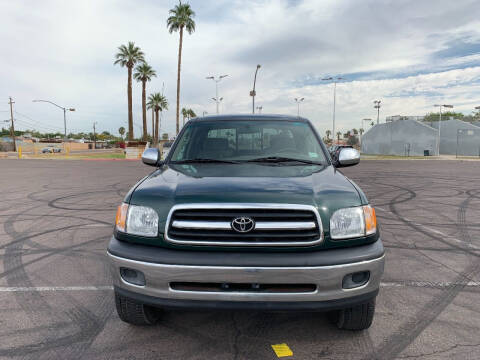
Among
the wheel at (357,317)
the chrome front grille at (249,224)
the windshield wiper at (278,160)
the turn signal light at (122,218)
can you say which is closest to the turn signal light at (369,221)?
the chrome front grille at (249,224)

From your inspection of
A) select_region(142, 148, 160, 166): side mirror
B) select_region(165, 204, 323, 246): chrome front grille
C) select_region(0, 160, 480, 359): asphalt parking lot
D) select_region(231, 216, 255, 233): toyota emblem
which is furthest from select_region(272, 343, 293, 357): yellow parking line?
select_region(142, 148, 160, 166): side mirror

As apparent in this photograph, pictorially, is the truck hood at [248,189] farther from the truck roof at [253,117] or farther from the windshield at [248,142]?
the truck roof at [253,117]

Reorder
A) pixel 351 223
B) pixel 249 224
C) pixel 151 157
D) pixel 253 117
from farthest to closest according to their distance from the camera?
pixel 253 117 → pixel 151 157 → pixel 351 223 → pixel 249 224

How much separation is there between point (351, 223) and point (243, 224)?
30.1 inches

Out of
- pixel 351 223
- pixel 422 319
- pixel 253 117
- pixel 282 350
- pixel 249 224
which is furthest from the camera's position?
pixel 253 117

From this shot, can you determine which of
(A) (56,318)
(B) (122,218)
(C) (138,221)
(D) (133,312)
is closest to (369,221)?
(C) (138,221)

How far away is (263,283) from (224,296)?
0.27 metres

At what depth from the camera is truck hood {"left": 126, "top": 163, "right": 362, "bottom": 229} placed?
2.40m

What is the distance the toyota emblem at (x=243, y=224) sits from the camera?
2.31 metres

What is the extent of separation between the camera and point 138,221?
248 cm

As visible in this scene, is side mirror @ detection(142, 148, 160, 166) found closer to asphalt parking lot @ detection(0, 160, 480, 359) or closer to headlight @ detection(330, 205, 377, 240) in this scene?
asphalt parking lot @ detection(0, 160, 480, 359)

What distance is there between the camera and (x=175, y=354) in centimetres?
249

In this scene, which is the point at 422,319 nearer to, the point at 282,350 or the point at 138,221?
the point at 282,350

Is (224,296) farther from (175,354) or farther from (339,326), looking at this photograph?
(339,326)
